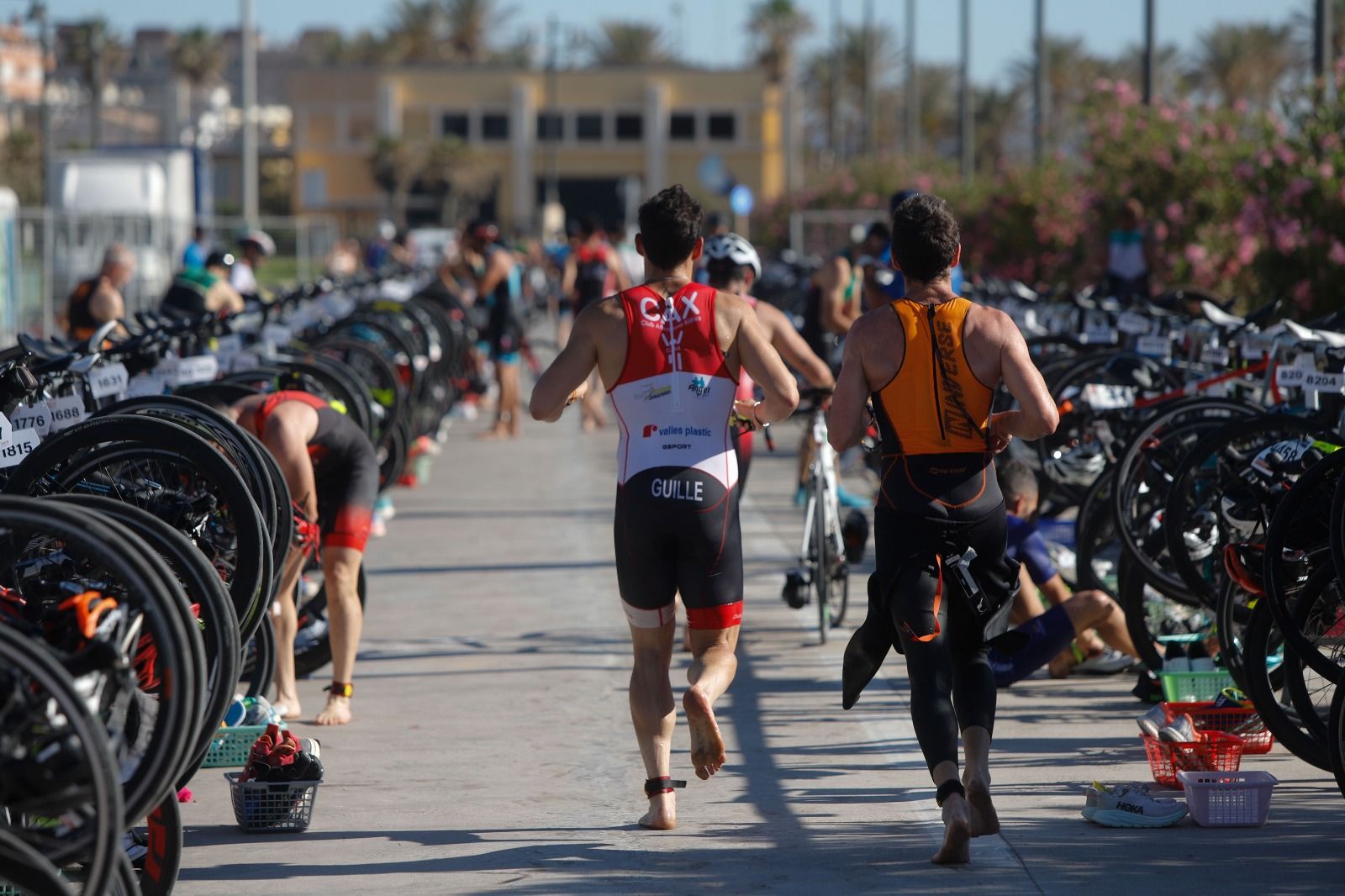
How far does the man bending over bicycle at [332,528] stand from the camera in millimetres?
7602

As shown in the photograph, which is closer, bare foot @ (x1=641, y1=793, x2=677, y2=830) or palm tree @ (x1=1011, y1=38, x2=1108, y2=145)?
bare foot @ (x1=641, y1=793, x2=677, y2=830)

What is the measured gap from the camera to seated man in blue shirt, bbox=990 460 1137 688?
22.7 ft

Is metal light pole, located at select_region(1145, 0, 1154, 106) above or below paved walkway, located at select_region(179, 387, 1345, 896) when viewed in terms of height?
above

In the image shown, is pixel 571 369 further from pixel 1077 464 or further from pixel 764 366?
pixel 1077 464

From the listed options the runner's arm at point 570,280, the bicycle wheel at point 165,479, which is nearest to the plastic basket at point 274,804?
the bicycle wheel at point 165,479

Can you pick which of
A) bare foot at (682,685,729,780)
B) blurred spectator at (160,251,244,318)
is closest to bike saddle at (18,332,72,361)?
bare foot at (682,685,729,780)

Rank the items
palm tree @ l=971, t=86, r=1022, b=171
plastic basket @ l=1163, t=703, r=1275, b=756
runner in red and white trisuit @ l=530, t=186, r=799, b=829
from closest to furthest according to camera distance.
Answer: runner in red and white trisuit @ l=530, t=186, r=799, b=829
plastic basket @ l=1163, t=703, r=1275, b=756
palm tree @ l=971, t=86, r=1022, b=171

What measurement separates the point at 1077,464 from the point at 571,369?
4.59 metres

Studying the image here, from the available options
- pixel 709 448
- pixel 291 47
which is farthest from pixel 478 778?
pixel 291 47

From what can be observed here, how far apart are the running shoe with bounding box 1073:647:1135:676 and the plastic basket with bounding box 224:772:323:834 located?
359 cm

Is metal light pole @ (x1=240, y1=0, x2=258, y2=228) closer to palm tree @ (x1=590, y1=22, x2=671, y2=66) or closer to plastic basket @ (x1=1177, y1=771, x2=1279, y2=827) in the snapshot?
plastic basket @ (x1=1177, y1=771, x2=1279, y2=827)

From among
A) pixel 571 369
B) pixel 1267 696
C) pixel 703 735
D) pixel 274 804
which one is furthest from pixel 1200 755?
pixel 274 804

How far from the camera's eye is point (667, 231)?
19.8 ft

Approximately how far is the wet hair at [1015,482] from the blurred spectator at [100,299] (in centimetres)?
821
